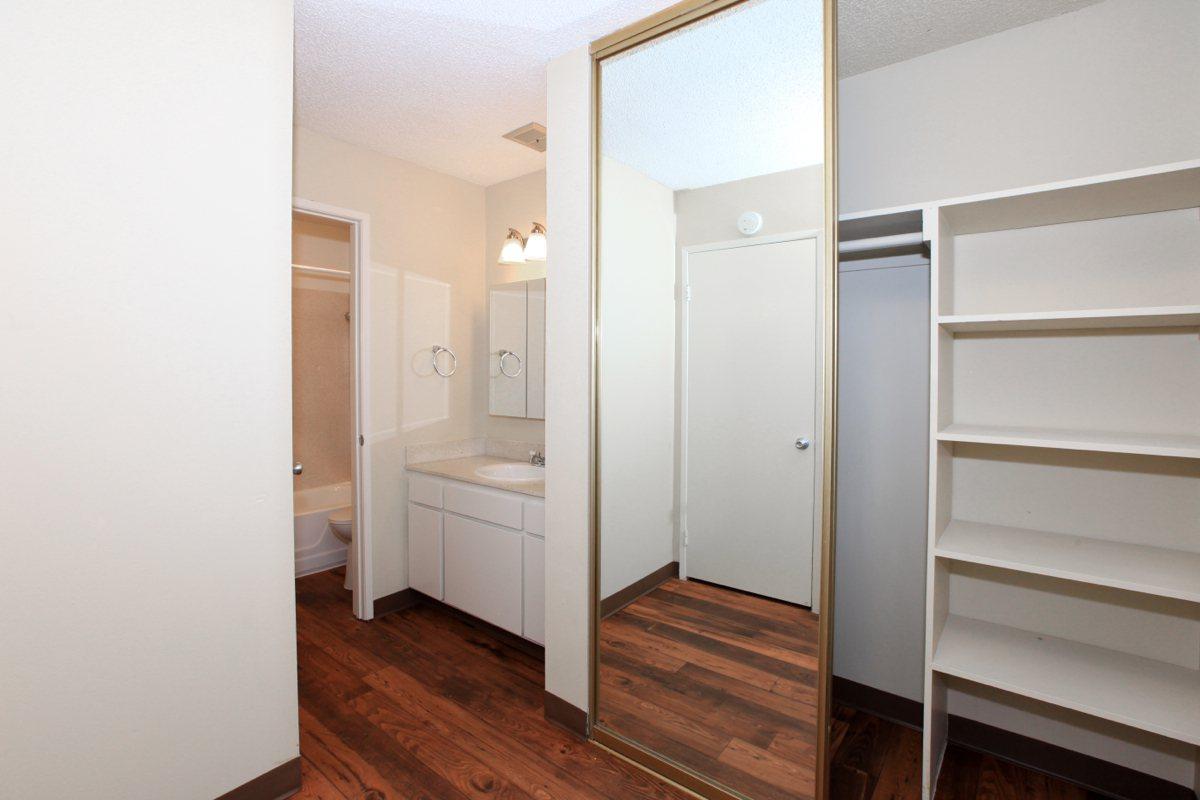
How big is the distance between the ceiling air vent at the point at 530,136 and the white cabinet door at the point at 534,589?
192 cm

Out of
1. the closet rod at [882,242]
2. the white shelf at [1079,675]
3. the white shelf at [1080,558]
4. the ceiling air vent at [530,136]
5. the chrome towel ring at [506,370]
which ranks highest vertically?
the ceiling air vent at [530,136]

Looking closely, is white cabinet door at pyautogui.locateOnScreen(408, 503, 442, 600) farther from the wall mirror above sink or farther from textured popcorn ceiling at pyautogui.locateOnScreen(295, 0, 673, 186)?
textured popcorn ceiling at pyautogui.locateOnScreen(295, 0, 673, 186)

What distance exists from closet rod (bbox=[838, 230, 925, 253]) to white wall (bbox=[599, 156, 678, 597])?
0.61 metres

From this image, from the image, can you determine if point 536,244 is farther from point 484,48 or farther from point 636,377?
point 636,377

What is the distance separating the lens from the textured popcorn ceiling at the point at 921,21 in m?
1.69

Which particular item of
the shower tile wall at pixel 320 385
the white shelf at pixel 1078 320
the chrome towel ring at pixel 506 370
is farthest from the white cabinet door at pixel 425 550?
the white shelf at pixel 1078 320

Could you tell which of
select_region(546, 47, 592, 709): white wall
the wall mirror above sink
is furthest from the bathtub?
select_region(546, 47, 592, 709): white wall

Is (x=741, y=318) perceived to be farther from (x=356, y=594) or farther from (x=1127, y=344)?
(x=356, y=594)

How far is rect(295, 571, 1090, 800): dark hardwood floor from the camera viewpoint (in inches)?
69.4

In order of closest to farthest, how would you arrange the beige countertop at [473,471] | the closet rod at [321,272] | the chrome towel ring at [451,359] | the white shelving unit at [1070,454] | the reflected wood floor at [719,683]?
1. the white shelving unit at [1070,454]
2. the reflected wood floor at [719,683]
3. the beige countertop at [473,471]
4. the chrome towel ring at [451,359]
5. the closet rod at [321,272]

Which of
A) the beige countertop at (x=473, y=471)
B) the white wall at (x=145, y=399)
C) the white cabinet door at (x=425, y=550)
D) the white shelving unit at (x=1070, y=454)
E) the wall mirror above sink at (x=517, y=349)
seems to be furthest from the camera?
the wall mirror above sink at (x=517, y=349)

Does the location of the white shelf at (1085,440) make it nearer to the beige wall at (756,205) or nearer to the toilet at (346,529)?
the beige wall at (756,205)

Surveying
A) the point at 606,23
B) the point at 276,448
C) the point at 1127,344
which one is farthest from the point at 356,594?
the point at 1127,344

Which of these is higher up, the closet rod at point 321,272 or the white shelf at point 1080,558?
the closet rod at point 321,272
